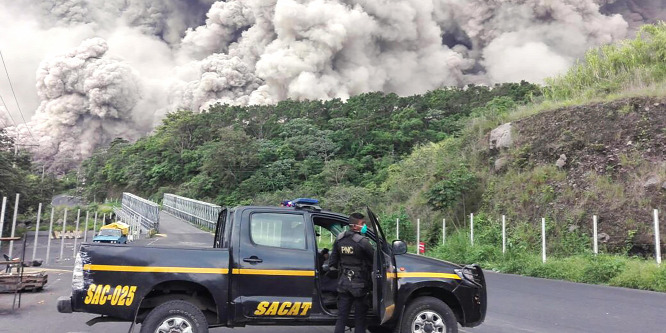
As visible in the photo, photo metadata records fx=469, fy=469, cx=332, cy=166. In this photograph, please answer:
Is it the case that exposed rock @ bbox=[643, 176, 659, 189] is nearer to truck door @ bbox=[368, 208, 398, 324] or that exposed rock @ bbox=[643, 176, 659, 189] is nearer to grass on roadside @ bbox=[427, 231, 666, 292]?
grass on roadside @ bbox=[427, 231, 666, 292]

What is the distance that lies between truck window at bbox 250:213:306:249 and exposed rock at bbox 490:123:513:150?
1726cm

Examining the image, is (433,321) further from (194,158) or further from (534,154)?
(194,158)

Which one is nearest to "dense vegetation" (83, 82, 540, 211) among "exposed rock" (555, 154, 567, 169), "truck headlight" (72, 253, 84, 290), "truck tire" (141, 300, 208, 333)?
"exposed rock" (555, 154, 567, 169)

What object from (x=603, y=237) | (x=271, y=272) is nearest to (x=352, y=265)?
(x=271, y=272)

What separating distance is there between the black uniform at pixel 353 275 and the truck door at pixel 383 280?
0.15m

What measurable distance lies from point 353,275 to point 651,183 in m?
13.8

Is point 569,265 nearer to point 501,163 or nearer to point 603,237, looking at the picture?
point 603,237

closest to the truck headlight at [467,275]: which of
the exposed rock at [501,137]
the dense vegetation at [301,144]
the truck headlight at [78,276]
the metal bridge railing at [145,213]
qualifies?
the truck headlight at [78,276]

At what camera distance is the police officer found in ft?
16.3

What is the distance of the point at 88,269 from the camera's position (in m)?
4.62

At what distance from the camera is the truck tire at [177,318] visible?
4684 millimetres

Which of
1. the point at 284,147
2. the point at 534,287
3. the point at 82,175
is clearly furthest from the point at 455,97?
the point at 82,175

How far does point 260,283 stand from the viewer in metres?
5.00

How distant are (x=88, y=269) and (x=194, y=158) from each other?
59.2 metres
